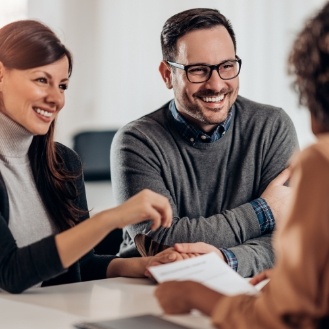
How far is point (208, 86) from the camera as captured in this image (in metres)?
2.82

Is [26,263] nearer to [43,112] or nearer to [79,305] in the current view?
[79,305]

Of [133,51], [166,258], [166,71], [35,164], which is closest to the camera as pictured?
[166,258]

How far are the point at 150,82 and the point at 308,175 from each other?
4.83 m

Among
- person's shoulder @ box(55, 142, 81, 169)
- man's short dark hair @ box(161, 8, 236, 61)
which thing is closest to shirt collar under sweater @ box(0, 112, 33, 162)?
person's shoulder @ box(55, 142, 81, 169)

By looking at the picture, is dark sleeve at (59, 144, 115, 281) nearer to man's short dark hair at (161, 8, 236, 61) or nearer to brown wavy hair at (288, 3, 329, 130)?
man's short dark hair at (161, 8, 236, 61)

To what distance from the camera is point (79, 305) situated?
1994mm

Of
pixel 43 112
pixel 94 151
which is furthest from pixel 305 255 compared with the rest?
pixel 94 151

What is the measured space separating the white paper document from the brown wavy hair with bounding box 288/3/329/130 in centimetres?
67

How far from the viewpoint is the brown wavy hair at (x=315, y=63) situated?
1381 mm

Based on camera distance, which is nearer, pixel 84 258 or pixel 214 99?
pixel 84 258

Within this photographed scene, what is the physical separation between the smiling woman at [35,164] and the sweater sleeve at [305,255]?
783 mm

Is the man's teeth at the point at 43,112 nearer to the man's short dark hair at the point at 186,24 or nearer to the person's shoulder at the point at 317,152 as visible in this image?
the man's short dark hair at the point at 186,24

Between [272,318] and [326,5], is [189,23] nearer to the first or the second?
[326,5]

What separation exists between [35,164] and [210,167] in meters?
0.65
